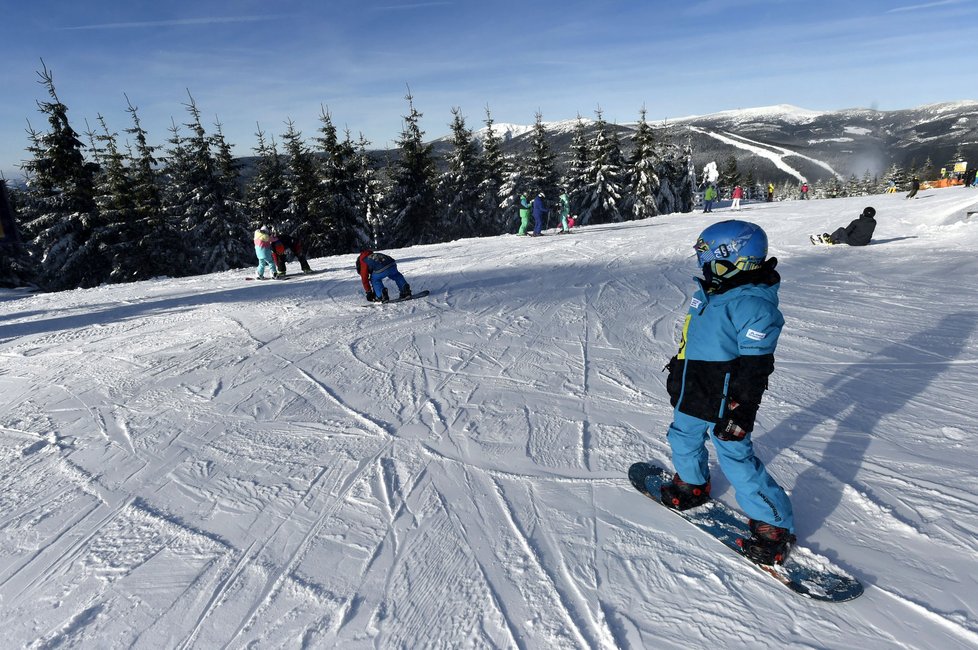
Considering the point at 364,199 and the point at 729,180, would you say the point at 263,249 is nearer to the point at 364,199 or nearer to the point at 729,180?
the point at 364,199

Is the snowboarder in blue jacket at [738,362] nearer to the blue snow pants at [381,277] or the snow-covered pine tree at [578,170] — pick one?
the blue snow pants at [381,277]

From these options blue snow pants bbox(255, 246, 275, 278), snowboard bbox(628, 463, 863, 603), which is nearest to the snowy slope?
snowboard bbox(628, 463, 863, 603)

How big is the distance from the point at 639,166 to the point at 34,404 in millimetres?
37819

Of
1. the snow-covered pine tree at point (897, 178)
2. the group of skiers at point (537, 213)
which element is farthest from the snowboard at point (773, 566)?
the snow-covered pine tree at point (897, 178)

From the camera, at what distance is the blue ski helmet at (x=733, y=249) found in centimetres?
235

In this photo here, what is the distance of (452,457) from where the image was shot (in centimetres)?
371

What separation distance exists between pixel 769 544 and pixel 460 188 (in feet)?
110

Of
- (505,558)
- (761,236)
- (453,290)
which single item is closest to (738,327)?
(761,236)

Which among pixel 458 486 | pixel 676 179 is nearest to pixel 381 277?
pixel 458 486

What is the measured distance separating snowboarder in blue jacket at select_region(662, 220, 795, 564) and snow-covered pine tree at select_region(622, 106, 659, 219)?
3583 cm

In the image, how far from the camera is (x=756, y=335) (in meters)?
2.22

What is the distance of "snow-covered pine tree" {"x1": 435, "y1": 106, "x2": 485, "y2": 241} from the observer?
110ft

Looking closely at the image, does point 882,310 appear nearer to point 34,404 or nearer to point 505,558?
point 505,558

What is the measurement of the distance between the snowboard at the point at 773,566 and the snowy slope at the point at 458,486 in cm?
7
